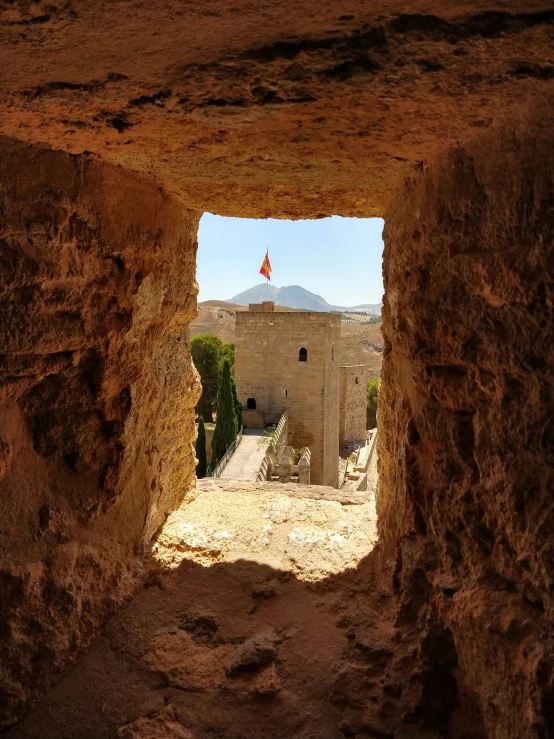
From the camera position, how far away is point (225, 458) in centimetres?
1377

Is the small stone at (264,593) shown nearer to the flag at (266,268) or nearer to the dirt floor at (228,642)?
the dirt floor at (228,642)

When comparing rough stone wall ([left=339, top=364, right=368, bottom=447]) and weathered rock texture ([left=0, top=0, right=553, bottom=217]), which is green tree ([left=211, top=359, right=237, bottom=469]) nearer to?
rough stone wall ([left=339, top=364, right=368, bottom=447])

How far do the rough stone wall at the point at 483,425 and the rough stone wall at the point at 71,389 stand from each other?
1505 millimetres

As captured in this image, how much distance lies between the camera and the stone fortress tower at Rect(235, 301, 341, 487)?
19.0 m

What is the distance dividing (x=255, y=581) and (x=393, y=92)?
2.72 metres

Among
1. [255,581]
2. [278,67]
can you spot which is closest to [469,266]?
[278,67]

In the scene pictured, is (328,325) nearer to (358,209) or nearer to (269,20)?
(358,209)

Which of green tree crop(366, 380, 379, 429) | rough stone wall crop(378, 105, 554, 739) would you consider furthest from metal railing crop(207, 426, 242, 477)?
green tree crop(366, 380, 379, 429)

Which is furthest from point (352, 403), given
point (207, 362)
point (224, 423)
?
point (224, 423)

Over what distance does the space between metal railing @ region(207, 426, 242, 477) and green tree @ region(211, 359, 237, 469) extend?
0.27 metres

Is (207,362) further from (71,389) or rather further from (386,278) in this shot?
(71,389)

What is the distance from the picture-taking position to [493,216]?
6.04 ft

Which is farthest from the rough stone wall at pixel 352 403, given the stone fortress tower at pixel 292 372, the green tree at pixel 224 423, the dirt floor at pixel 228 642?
the dirt floor at pixel 228 642

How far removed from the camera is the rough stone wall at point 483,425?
5.50 ft
